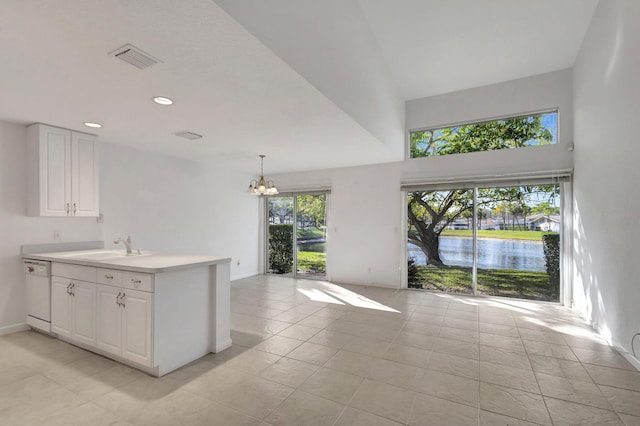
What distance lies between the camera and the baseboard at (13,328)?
339cm

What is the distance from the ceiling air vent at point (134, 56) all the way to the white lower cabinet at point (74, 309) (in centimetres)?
205

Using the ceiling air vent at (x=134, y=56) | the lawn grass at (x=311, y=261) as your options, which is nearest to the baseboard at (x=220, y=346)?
the ceiling air vent at (x=134, y=56)

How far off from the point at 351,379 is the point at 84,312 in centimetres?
261

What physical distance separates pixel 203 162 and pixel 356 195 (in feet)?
10.1

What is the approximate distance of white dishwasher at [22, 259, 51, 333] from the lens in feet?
10.7

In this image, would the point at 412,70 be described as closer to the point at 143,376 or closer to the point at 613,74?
the point at 613,74

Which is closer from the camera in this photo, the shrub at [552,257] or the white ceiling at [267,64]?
the white ceiling at [267,64]

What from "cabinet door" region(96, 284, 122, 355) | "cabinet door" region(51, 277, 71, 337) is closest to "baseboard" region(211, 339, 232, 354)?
"cabinet door" region(96, 284, 122, 355)

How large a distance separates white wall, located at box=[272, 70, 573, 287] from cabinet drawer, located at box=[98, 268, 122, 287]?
4.29 meters

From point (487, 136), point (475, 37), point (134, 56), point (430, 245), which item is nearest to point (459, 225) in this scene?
point (430, 245)

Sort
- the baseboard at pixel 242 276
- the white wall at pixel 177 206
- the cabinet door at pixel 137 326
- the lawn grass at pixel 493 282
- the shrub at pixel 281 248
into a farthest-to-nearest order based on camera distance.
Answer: the shrub at pixel 281 248, the baseboard at pixel 242 276, the lawn grass at pixel 493 282, the white wall at pixel 177 206, the cabinet door at pixel 137 326

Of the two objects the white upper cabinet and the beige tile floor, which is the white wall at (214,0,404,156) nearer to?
the beige tile floor

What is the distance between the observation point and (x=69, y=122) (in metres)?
3.41

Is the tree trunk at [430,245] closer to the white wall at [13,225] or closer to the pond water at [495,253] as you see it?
the pond water at [495,253]
